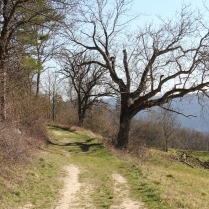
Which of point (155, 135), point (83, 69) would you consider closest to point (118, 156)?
point (83, 69)

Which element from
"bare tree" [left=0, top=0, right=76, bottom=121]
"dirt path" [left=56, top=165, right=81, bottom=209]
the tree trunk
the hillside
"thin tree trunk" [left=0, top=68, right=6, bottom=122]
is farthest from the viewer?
the tree trunk

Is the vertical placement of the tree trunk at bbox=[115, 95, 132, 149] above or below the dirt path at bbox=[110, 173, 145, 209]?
above

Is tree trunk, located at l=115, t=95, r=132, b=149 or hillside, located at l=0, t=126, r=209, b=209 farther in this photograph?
tree trunk, located at l=115, t=95, r=132, b=149

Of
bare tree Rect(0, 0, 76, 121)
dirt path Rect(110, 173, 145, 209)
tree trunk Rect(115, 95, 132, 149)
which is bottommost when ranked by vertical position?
dirt path Rect(110, 173, 145, 209)

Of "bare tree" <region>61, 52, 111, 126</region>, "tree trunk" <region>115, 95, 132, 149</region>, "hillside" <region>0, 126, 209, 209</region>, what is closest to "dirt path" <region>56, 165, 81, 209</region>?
"hillside" <region>0, 126, 209, 209</region>

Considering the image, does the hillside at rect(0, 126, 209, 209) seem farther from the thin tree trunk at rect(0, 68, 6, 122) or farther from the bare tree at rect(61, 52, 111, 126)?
the bare tree at rect(61, 52, 111, 126)

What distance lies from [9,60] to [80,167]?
623 cm

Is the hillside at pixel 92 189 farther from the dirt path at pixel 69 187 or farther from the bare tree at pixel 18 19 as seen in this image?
the bare tree at pixel 18 19

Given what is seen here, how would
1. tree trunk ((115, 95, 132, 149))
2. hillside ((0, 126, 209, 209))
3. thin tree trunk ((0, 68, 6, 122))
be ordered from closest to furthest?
hillside ((0, 126, 209, 209))
thin tree trunk ((0, 68, 6, 122))
tree trunk ((115, 95, 132, 149))

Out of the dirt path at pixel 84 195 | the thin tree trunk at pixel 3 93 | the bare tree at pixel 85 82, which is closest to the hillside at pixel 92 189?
the dirt path at pixel 84 195

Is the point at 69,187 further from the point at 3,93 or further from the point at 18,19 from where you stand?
the point at 18,19

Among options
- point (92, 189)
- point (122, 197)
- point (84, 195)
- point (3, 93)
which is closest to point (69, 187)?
point (92, 189)

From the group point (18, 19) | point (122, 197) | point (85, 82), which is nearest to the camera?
point (122, 197)

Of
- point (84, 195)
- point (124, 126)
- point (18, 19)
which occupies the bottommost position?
point (84, 195)
